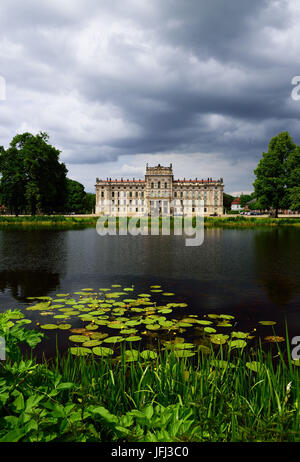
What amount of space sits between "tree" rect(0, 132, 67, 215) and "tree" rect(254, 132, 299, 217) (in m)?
30.4

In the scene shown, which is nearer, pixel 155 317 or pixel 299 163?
pixel 155 317

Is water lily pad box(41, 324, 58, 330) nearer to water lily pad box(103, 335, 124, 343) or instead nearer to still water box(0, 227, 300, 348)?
water lily pad box(103, 335, 124, 343)

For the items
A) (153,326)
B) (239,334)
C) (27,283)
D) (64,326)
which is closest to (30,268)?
(27,283)

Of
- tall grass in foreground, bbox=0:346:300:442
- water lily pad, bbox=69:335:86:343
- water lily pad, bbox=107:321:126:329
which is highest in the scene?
tall grass in foreground, bbox=0:346:300:442

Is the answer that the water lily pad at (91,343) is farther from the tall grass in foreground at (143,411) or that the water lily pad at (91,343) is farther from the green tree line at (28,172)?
the green tree line at (28,172)

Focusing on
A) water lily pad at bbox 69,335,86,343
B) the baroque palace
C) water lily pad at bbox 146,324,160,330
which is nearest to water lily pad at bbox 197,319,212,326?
Answer: water lily pad at bbox 146,324,160,330

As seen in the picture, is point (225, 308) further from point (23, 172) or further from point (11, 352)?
point (23, 172)

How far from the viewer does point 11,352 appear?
6.80 ft

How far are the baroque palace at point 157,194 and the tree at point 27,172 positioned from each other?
56.1 meters

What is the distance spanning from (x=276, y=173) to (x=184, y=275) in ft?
121

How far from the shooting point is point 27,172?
41.3 meters

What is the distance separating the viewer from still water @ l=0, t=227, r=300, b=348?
6.62 meters
